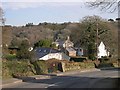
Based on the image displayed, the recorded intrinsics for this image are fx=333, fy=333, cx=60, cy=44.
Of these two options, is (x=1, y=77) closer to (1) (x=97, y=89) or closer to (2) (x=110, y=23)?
(1) (x=97, y=89)

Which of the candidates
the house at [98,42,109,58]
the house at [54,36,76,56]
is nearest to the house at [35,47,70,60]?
the house at [98,42,109,58]

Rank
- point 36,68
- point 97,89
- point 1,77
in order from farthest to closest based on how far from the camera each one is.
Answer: point 36,68 → point 1,77 → point 97,89

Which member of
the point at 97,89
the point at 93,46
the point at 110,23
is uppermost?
the point at 110,23

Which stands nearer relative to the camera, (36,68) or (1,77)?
(1,77)

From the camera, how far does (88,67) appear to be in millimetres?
60750

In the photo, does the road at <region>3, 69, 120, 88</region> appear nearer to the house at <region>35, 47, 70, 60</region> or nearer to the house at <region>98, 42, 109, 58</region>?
the house at <region>35, 47, 70, 60</region>

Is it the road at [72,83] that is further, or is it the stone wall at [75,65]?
the stone wall at [75,65]

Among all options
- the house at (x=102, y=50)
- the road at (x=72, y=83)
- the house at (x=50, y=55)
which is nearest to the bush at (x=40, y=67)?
the road at (x=72, y=83)

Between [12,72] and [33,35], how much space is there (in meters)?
85.5

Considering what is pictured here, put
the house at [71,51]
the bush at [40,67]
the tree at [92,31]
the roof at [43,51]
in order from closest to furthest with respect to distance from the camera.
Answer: the bush at [40,67], the roof at [43,51], the tree at [92,31], the house at [71,51]

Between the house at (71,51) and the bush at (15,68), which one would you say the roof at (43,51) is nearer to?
the house at (71,51)

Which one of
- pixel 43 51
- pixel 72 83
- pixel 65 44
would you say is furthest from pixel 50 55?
pixel 72 83

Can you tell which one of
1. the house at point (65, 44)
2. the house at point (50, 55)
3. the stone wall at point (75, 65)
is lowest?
the stone wall at point (75, 65)

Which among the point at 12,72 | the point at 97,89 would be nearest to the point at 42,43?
the point at 12,72
